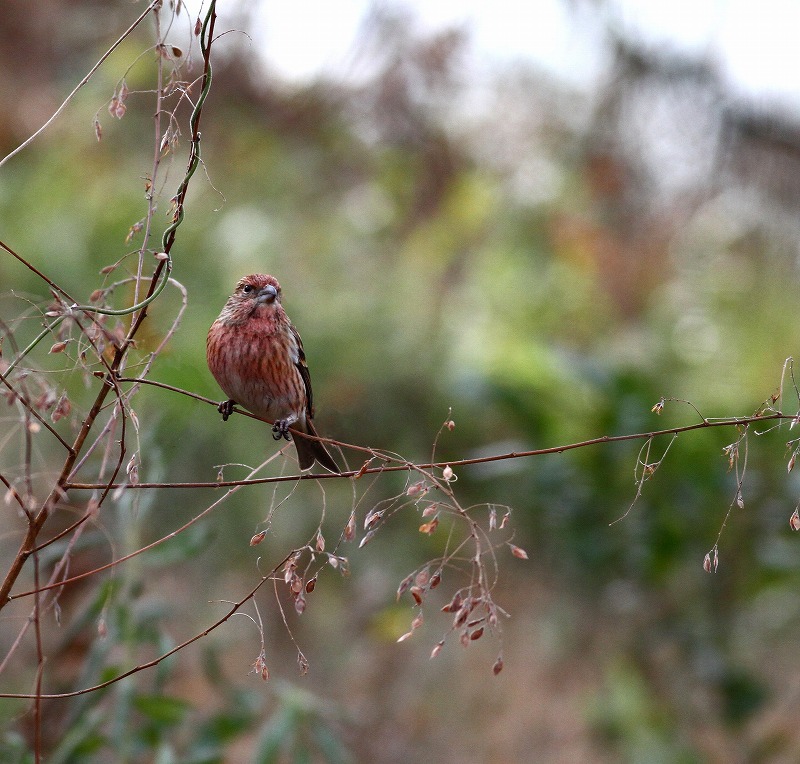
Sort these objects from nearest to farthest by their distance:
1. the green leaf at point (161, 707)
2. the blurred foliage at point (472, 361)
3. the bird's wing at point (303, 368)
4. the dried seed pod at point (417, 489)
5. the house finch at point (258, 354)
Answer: the dried seed pod at point (417, 489), the green leaf at point (161, 707), the house finch at point (258, 354), the bird's wing at point (303, 368), the blurred foliage at point (472, 361)

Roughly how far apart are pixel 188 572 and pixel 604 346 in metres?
3.96

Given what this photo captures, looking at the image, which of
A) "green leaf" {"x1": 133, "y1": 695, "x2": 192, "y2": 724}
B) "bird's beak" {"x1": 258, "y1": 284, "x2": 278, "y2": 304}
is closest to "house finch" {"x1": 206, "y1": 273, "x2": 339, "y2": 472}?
"bird's beak" {"x1": 258, "y1": 284, "x2": 278, "y2": 304}

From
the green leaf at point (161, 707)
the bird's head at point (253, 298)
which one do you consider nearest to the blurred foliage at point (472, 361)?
the green leaf at point (161, 707)

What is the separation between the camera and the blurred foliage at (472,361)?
6.04 metres

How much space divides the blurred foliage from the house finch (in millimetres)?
168

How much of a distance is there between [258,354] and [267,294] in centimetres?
23

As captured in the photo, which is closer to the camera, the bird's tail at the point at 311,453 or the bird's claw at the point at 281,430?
the bird's claw at the point at 281,430

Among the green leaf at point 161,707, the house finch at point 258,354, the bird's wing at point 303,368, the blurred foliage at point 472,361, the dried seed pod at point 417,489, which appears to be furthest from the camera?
the blurred foliage at point 472,361

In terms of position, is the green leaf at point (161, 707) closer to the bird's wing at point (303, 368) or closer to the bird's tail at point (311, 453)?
the bird's tail at point (311, 453)

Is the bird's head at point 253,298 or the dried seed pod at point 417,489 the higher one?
the bird's head at point 253,298

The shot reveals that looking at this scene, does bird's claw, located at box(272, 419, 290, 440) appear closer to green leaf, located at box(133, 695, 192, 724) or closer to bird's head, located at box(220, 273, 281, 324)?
bird's head, located at box(220, 273, 281, 324)

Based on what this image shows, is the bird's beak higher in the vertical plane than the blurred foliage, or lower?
lower

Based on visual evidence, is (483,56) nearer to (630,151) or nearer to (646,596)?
(630,151)

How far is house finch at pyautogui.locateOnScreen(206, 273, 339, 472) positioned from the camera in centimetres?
371
